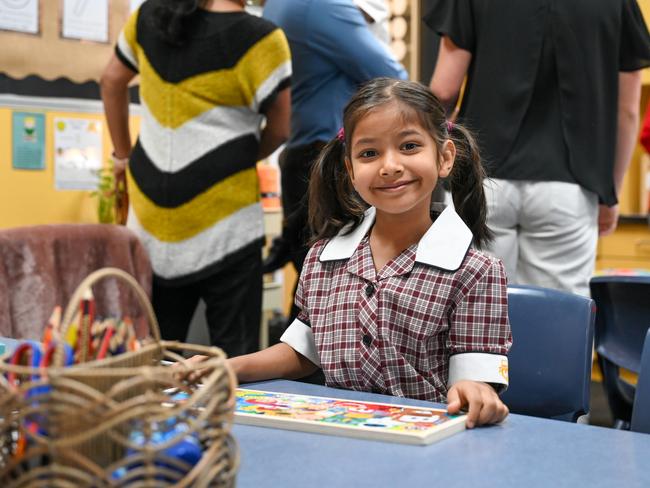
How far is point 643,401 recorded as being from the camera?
1.21 metres

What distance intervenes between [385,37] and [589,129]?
1.08m

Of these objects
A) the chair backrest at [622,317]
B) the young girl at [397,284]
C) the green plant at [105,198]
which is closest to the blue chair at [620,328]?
the chair backrest at [622,317]

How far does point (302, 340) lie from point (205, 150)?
0.89m

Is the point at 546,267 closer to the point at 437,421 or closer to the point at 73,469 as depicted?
the point at 437,421

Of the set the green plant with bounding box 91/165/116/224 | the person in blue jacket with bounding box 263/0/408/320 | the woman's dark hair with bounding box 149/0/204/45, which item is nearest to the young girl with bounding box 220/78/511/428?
the woman's dark hair with bounding box 149/0/204/45

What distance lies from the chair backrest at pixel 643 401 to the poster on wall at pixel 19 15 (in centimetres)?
252

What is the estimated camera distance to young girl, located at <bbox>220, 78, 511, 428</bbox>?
1.32m

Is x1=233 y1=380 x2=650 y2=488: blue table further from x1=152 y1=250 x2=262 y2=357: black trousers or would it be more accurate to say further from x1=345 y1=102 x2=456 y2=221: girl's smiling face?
x1=152 y1=250 x2=262 y2=357: black trousers

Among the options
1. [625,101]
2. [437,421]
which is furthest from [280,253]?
[437,421]

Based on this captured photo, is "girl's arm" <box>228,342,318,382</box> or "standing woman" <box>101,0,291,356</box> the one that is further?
"standing woman" <box>101,0,291,356</box>

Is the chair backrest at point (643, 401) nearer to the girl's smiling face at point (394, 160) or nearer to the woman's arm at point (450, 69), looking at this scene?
the girl's smiling face at point (394, 160)

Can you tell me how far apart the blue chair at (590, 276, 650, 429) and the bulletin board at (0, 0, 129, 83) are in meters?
2.00

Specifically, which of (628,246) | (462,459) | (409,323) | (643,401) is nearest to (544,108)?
(409,323)

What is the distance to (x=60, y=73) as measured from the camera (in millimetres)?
3215
